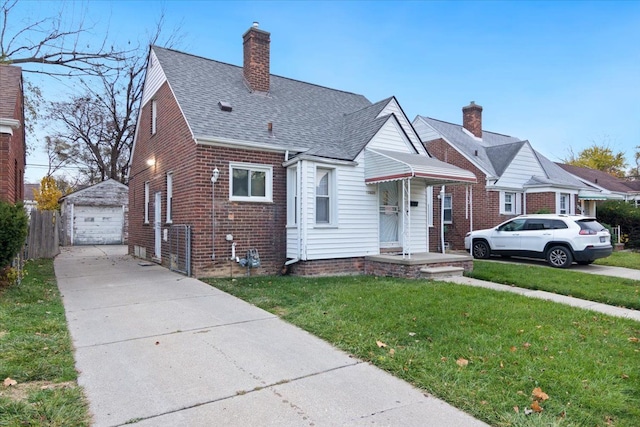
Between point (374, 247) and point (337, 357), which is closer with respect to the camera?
point (337, 357)

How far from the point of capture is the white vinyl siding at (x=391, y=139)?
11342 millimetres

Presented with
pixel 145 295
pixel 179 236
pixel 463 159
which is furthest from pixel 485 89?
pixel 145 295

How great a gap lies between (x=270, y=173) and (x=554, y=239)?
904 cm

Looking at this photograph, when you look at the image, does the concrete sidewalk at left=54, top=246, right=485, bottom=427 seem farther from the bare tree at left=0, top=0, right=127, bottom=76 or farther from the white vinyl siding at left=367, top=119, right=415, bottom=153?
the bare tree at left=0, top=0, right=127, bottom=76

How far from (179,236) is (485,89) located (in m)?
18.7

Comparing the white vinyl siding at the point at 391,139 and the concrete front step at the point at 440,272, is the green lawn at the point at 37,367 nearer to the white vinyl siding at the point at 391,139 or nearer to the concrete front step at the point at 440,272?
the concrete front step at the point at 440,272

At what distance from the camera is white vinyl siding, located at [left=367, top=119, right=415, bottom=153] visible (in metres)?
11.3

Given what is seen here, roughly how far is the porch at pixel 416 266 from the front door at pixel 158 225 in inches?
265

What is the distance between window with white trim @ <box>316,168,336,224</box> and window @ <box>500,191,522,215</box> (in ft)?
38.4

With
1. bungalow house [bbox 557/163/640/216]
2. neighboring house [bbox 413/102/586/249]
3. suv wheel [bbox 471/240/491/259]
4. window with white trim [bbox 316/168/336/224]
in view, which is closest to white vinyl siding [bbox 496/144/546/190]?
neighboring house [bbox 413/102/586/249]

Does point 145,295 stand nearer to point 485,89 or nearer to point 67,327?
point 67,327

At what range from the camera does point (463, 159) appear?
1900 centimetres

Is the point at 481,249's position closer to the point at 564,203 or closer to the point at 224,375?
the point at 564,203

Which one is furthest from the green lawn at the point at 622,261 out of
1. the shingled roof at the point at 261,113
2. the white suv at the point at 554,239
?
the shingled roof at the point at 261,113
